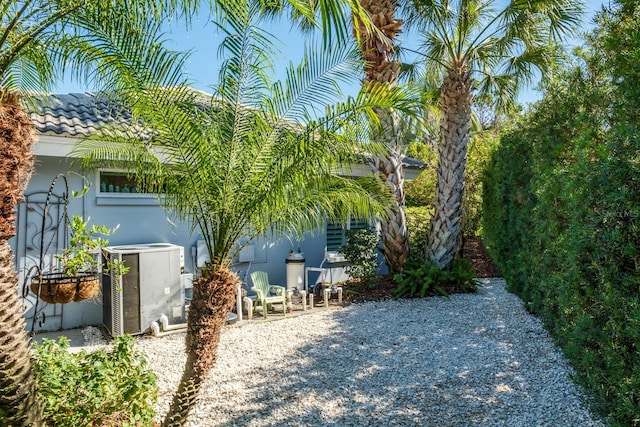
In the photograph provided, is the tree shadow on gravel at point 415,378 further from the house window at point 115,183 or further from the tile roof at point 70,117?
the tile roof at point 70,117

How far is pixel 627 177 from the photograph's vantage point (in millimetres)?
3031

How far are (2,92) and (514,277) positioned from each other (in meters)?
9.71

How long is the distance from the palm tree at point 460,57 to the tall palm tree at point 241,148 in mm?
6532

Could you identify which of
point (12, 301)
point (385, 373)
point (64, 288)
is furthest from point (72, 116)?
point (385, 373)

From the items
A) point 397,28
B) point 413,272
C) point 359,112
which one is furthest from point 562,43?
point 359,112

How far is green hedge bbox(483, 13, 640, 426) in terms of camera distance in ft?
9.85

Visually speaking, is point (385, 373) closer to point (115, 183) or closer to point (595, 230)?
point (595, 230)

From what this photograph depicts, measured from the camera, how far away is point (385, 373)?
5.57 meters

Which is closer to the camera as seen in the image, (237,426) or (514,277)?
(237,426)

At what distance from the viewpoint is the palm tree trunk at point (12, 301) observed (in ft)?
9.99

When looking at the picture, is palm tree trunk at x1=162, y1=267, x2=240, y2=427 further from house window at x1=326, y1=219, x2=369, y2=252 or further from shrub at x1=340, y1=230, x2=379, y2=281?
house window at x1=326, y1=219, x2=369, y2=252

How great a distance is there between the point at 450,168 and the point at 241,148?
7.51 metres

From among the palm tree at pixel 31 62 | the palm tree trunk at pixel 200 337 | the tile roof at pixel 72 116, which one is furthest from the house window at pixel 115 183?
the palm tree trunk at pixel 200 337

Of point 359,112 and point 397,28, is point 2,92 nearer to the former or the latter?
point 359,112
